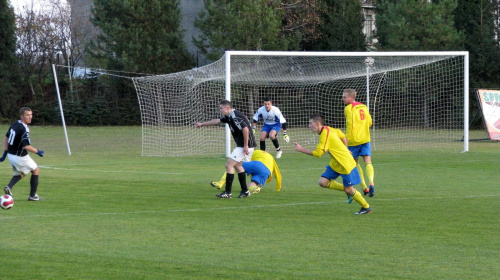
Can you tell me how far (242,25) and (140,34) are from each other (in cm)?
711

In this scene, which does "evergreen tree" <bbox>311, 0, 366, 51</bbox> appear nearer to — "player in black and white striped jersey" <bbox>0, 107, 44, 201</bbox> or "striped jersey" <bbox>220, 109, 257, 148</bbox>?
"striped jersey" <bbox>220, 109, 257, 148</bbox>

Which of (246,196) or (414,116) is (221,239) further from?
(414,116)

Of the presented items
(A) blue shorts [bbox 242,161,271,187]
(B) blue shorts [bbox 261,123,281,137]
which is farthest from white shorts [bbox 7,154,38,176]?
(B) blue shorts [bbox 261,123,281,137]

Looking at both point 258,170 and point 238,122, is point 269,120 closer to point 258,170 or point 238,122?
point 258,170

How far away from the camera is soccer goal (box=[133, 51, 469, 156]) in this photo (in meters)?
25.5

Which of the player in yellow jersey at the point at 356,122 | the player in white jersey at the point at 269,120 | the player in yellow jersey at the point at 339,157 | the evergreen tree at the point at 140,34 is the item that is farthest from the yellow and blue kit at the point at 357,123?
the evergreen tree at the point at 140,34

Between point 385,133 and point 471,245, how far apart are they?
76.7 feet

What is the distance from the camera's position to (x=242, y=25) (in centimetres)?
4247

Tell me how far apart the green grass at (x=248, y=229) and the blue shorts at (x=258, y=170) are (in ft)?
1.11

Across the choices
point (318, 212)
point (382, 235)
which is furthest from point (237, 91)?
point (382, 235)

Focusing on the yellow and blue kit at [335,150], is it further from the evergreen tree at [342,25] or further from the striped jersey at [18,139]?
A: the evergreen tree at [342,25]

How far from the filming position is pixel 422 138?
101 feet

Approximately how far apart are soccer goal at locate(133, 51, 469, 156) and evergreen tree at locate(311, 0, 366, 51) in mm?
12645

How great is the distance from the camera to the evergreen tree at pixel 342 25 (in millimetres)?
46688
